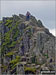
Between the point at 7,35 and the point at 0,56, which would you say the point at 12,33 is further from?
the point at 0,56

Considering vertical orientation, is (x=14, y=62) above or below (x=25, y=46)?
below

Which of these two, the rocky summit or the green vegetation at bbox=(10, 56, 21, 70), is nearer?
the rocky summit

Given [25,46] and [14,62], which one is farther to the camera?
[25,46]

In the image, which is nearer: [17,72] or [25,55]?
[17,72]

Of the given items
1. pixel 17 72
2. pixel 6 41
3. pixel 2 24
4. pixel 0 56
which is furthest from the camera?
pixel 2 24

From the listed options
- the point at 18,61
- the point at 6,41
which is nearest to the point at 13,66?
the point at 18,61

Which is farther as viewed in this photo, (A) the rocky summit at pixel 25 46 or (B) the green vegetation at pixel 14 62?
(B) the green vegetation at pixel 14 62

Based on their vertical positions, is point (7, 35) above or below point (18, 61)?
above

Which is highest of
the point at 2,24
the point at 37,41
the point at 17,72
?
the point at 2,24
